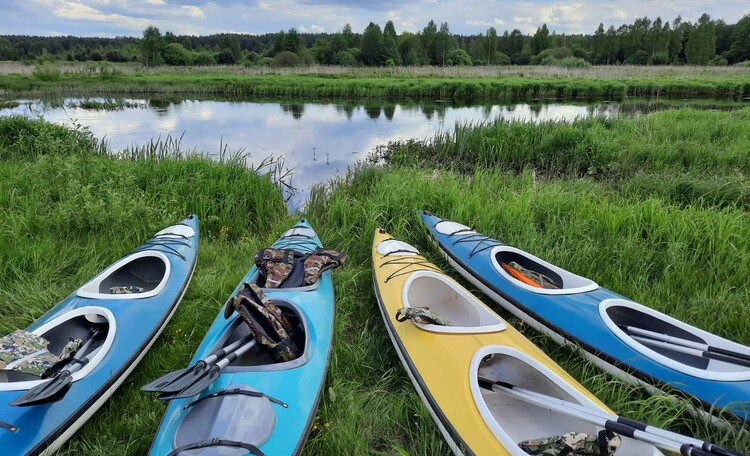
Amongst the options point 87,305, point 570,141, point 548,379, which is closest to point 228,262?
point 87,305

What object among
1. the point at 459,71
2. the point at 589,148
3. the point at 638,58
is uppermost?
the point at 638,58

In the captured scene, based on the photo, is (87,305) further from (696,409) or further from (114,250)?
(696,409)

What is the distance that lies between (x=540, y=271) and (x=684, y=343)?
105 centimetres

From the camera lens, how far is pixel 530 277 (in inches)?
124

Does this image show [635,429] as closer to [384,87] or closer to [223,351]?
[223,351]

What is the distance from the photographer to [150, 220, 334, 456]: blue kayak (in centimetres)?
159

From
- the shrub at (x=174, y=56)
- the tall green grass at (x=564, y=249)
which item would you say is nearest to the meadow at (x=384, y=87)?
the shrub at (x=174, y=56)

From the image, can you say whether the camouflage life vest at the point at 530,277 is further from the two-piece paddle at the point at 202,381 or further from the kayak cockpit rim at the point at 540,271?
the two-piece paddle at the point at 202,381

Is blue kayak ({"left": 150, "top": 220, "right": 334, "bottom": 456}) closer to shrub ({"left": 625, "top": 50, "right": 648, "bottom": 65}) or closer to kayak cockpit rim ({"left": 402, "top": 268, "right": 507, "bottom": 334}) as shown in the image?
kayak cockpit rim ({"left": 402, "top": 268, "right": 507, "bottom": 334})

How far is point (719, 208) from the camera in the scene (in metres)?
4.44

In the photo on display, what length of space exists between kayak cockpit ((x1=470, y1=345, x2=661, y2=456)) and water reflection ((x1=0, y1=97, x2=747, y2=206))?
3817mm

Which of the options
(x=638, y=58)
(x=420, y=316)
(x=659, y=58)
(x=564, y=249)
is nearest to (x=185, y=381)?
(x=420, y=316)

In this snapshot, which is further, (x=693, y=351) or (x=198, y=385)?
(x=693, y=351)

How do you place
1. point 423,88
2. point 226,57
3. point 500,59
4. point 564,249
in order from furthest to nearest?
point 500,59 → point 226,57 → point 423,88 → point 564,249
